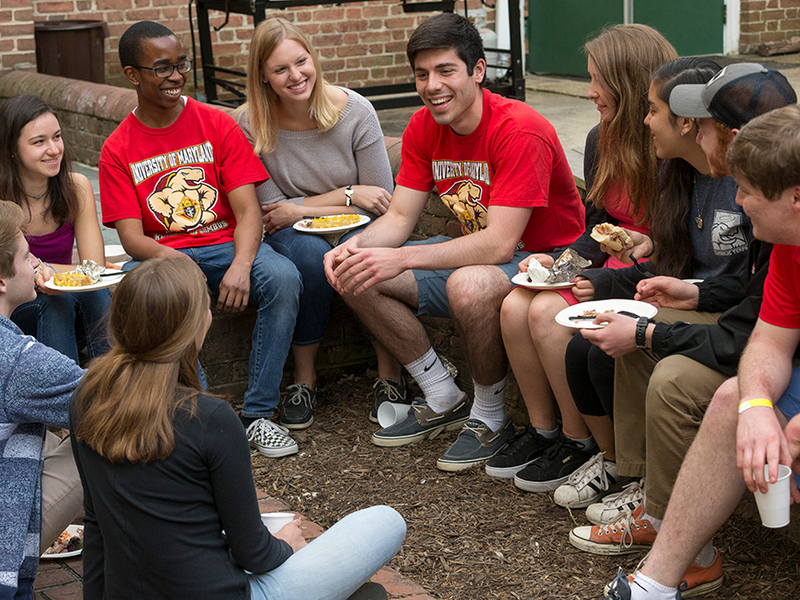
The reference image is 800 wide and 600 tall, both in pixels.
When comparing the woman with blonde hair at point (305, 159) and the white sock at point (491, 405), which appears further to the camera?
the woman with blonde hair at point (305, 159)

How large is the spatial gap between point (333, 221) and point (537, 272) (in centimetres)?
108

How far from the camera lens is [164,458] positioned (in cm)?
183

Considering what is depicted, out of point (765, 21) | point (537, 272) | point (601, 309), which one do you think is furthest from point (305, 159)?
point (765, 21)

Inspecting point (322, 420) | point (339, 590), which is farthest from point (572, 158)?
point (339, 590)

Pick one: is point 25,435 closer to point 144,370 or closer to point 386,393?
point 144,370

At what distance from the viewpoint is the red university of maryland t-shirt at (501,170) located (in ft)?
10.8

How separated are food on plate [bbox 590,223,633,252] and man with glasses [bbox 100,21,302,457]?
50.7 inches

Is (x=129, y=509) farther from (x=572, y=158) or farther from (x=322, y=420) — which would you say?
(x=572, y=158)

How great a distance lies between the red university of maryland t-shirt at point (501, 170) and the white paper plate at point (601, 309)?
0.58 metres

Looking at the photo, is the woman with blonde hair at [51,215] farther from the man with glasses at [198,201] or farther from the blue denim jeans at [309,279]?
the blue denim jeans at [309,279]

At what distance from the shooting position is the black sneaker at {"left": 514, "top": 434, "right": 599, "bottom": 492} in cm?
313

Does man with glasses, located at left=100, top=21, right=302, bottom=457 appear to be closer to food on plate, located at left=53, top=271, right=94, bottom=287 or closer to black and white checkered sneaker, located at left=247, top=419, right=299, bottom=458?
black and white checkered sneaker, located at left=247, top=419, right=299, bottom=458

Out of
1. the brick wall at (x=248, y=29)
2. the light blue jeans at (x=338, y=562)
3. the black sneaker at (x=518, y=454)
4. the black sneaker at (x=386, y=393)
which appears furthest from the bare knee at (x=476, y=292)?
the brick wall at (x=248, y=29)

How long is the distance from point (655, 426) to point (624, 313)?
40cm
